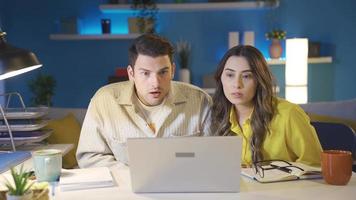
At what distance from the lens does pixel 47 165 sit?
1507 mm

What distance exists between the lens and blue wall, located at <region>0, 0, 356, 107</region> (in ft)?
15.0

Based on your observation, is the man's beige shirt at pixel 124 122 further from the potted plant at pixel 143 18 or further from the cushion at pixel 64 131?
the potted plant at pixel 143 18

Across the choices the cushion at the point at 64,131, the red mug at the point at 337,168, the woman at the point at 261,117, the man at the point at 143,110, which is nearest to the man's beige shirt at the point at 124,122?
the man at the point at 143,110

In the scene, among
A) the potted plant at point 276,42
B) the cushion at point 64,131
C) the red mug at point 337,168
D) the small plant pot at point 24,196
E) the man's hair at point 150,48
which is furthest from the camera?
the potted plant at point 276,42

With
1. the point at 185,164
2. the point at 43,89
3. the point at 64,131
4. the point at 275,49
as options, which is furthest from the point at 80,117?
the point at 185,164

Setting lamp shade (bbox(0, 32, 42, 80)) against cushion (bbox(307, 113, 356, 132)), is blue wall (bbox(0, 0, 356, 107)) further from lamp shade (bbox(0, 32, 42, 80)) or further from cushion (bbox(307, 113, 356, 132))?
lamp shade (bbox(0, 32, 42, 80))

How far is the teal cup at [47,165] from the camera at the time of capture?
1501 mm

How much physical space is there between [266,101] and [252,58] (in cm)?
18

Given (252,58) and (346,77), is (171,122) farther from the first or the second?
(346,77)

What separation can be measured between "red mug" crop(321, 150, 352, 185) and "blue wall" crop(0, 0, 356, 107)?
3.27 metres

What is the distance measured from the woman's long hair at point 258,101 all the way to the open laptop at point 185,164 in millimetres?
468

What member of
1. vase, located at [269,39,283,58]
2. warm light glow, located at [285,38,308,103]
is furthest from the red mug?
vase, located at [269,39,283,58]

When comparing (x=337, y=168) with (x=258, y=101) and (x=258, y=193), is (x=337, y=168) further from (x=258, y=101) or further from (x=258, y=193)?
(x=258, y=101)

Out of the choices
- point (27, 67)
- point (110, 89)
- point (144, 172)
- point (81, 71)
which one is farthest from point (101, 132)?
point (81, 71)
